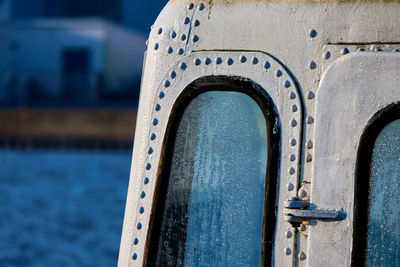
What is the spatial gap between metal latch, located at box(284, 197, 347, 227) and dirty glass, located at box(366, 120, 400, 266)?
0.09 meters

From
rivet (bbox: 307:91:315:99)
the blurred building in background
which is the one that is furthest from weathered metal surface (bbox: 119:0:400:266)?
the blurred building in background

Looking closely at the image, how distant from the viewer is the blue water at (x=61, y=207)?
70.4ft

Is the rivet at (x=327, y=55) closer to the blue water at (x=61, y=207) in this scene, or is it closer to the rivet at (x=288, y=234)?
the rivet at (x=288, y=234)

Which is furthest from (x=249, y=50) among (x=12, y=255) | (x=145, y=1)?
(x=145, y=1)

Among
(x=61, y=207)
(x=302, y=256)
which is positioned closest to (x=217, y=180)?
(x=302, y=256)

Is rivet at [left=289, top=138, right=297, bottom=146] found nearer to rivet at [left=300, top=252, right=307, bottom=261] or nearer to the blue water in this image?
rivet at [left=300, top=252, right=307, bottom=261]

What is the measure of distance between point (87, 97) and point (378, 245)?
4319cm

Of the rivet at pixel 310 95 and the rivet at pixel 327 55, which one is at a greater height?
the rivet at pixel 327 55

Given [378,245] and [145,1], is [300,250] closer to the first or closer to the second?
[378,245]

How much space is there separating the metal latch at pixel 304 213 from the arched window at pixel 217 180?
0.29ft

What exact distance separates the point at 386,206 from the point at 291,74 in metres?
0.43

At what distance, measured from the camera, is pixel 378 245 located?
6.70ft

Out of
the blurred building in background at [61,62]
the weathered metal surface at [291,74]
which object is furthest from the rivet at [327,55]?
the blurred building in background at [61,62]

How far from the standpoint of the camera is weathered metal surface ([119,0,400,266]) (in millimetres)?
2061
